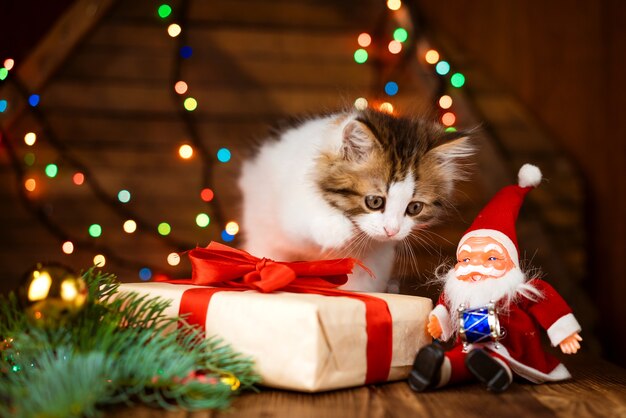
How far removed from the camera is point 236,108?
2633 millimetres

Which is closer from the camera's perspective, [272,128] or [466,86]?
[272,128]

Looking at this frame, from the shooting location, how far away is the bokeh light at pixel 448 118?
8.01 ft

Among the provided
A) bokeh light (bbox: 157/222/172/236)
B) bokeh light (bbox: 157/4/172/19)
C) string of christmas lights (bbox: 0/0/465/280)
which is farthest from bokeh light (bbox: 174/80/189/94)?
bokeh light (bbox: 157/222/172/236)

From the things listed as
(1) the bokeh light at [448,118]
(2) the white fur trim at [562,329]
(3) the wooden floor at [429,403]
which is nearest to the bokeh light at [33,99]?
(1) the bokeh light at [448,118]

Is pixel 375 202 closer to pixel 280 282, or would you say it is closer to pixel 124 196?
pixel 280 282

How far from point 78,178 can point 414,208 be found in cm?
148

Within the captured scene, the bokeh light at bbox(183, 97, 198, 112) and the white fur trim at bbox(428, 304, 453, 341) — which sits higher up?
the bokeh light at bbox(183, 97, 198, 112)

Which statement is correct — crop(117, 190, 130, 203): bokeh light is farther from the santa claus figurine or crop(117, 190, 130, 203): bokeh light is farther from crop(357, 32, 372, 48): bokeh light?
the santa claus figurine

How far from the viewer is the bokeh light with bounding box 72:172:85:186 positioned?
2.45 meters

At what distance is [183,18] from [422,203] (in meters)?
1.49

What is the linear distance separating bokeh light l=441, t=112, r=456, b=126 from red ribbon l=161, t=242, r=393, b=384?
1.38 meters

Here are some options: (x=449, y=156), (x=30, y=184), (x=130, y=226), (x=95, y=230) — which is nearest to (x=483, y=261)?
(x=449, y=156)

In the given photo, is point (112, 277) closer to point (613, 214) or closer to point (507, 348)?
point (507, 348)

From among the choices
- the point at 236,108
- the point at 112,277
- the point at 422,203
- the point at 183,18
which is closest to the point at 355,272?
the point at 422,203
